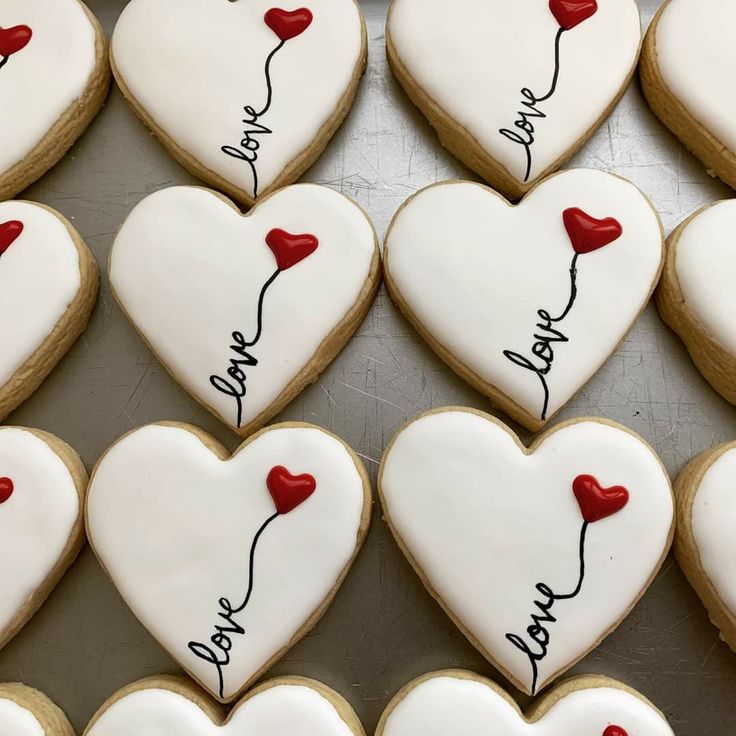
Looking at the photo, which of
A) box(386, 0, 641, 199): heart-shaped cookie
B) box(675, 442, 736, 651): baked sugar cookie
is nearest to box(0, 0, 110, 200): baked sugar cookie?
box(386, 0, 641, 199): heart-shaped cookie

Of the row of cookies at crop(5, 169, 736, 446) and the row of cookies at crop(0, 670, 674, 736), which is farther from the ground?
the row of cookies at crop(5, 169, 736, 446)

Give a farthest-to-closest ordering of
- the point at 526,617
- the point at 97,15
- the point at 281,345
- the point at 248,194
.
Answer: the point at 97,15
the point at 248,194
the point at 281,345
the point at 526,617

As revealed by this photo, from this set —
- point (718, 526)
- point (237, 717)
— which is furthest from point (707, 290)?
point (237, 717)

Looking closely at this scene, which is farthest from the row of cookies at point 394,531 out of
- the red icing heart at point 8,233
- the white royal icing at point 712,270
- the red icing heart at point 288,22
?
the red icing heart at point 288,22

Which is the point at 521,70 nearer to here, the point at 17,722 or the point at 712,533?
the point at 712,533

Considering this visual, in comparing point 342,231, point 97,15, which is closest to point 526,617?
point 342,231

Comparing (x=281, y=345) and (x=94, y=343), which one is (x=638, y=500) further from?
(x=94, y=343)

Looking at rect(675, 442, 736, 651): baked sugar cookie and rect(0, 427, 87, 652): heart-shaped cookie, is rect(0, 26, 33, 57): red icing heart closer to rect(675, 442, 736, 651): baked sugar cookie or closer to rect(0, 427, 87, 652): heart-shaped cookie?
rect(0, 427, 87, 652): heart-shaped cookie
